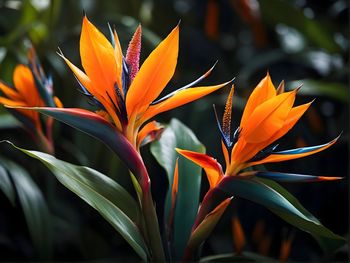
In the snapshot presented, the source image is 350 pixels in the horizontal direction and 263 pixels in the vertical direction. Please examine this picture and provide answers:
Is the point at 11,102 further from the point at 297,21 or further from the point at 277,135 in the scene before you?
the point at 297,21

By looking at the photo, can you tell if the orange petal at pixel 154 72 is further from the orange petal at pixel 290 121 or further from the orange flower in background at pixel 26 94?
the orange flower in background at pixel 26 94

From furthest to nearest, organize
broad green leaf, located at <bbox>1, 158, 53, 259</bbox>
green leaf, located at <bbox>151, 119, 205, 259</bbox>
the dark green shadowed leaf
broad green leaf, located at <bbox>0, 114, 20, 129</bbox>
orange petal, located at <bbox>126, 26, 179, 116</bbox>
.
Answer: the dark green shadowed leaf, broad green leaf, located at <bbox>0, 114, 20, 129</bbox>, broad green leaf, located at <bbox>1, 158, 53, 259</bbox>, green leaf, located at <bbox>151, 119, 205, 259</bbox>, orange petal, located at <bbox>126, 26, 179, 116</bbox>

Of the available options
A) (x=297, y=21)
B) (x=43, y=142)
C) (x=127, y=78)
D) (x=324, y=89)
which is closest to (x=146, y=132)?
(x=127, y=78)

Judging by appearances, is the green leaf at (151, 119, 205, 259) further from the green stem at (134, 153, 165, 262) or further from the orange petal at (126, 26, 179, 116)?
the orange petal at (126, 26, 179, 116)

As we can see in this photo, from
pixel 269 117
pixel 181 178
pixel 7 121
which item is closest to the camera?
pixel 269 117

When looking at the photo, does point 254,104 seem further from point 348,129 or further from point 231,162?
point 348,129

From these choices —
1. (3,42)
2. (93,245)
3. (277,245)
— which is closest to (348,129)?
(277,245)

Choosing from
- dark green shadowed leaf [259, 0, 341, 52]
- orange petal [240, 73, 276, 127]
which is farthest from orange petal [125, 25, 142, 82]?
dark green shadowed leaf [259, 0, 341, 52]

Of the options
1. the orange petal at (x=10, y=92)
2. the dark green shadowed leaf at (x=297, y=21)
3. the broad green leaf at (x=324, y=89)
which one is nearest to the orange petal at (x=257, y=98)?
the orange petal at (x=10, y=92)
